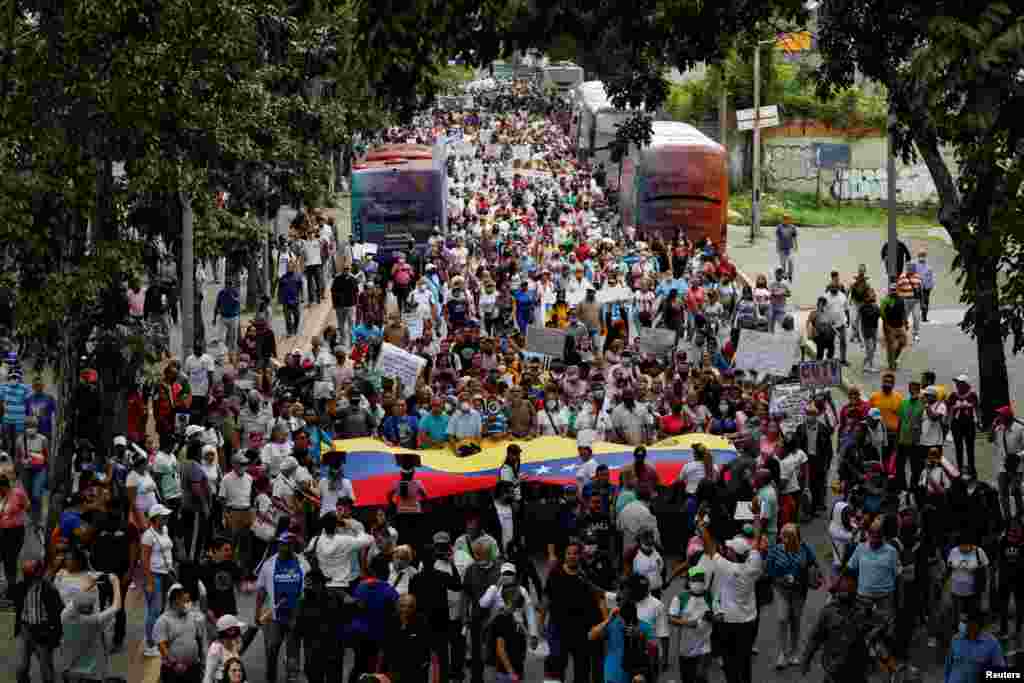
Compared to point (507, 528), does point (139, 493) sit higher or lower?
higher

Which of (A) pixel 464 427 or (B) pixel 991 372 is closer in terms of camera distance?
(A) pixel 464 427

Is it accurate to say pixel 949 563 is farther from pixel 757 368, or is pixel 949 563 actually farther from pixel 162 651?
pixel 757 368

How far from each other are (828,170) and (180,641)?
177 feet

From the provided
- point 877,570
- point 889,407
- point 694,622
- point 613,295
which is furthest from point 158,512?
point 613,295

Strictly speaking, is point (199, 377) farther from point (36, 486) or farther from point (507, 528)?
point (507, 528)

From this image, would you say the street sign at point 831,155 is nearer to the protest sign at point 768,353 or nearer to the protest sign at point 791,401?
the protest sign at point 768,353

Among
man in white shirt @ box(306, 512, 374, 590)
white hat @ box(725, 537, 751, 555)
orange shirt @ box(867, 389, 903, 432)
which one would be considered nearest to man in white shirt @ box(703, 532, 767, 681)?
white hat @ box(725, 537, 751, 555)

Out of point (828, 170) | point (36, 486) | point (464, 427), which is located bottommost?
point (36, 486)

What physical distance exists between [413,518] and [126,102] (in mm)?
4699

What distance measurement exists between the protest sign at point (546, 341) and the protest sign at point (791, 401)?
5.27 meters

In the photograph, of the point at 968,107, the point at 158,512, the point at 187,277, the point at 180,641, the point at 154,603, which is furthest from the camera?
the point at 187,277

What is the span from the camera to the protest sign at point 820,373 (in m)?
23.6

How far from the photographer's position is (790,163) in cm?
6681

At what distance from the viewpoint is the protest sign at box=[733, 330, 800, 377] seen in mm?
25312
